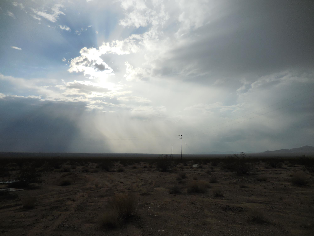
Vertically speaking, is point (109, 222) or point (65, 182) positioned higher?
point (109, 222)

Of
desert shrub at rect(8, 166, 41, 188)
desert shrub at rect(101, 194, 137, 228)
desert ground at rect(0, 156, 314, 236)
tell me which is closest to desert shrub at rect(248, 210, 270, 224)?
desert ground at rect(0, 156, 314, 236)

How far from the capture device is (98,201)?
36.1 ft

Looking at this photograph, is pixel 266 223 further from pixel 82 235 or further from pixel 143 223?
pixel 82 235

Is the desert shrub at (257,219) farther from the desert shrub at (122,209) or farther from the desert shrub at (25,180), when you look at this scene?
the desert shrub at (25,180)

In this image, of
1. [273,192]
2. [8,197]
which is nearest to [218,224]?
[273,192]

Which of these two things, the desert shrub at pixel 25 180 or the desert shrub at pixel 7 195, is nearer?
the desert shrub at pixel 7 195

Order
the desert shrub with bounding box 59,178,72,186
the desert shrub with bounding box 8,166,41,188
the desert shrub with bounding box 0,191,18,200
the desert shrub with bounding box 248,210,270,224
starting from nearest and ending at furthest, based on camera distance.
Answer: the desert shrub with bounding box 248,210,270,224, the desert shrub with bounding box 0,191,18,200, the desert shrub with bounding box 8,166,41,188, the desert shrub with bounding box 59,178,72,186

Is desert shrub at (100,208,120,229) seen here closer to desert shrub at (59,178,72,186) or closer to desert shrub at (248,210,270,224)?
desert shrub at (248,210,270,224)

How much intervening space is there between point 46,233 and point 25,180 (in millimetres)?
12208

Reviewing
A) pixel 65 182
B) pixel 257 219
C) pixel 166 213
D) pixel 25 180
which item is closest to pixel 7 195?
pixel 25 180

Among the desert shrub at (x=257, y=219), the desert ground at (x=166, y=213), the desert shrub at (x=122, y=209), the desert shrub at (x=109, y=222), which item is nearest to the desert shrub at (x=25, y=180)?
the desert ground at (x=166, y=213)

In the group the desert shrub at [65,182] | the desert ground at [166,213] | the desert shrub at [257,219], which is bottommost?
the desert shrub at [65,182]

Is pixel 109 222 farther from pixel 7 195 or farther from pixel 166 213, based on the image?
pixel 7 195

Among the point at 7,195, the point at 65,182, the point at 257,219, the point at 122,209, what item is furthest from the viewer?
the point at 65,182
